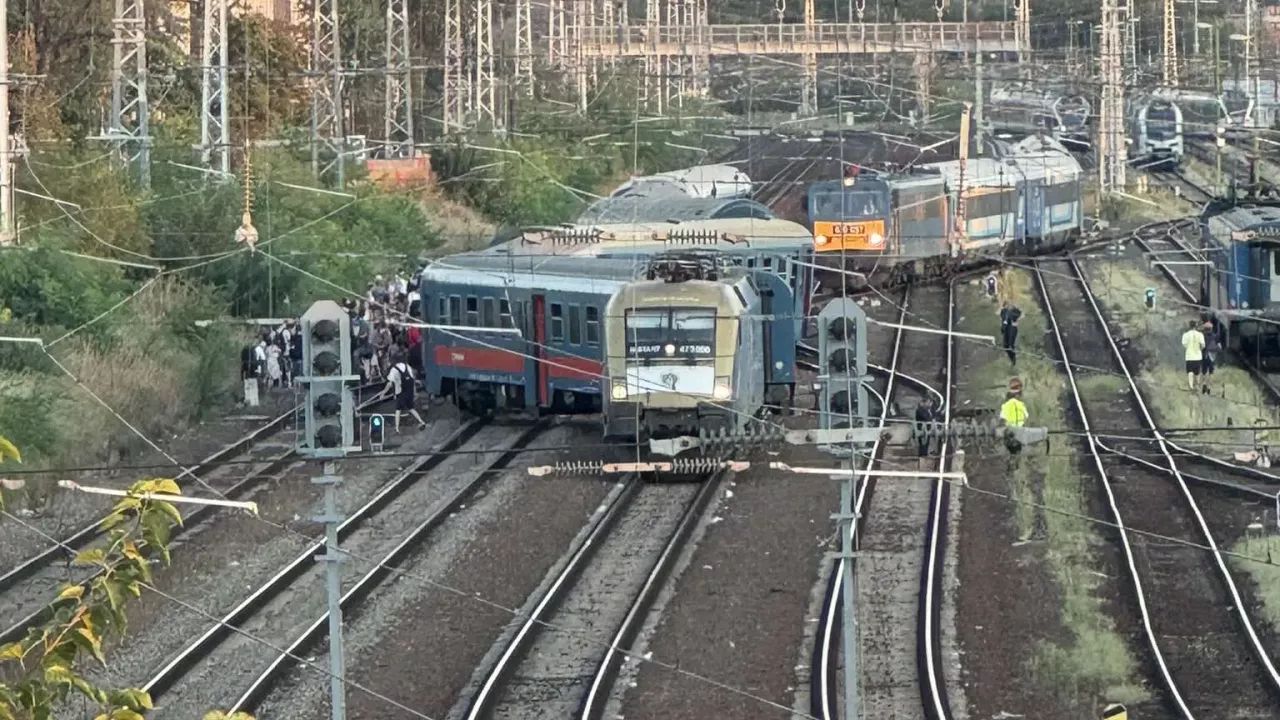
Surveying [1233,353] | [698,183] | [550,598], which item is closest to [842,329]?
[550,598]

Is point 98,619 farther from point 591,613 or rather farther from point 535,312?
point 535,312

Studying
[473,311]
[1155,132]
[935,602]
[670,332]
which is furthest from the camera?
[1155,132]

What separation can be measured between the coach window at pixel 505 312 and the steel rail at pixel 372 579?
4.37 ft

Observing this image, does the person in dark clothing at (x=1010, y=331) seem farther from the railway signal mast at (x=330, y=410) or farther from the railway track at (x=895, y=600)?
the railway signal mast at (x=330, y=410)

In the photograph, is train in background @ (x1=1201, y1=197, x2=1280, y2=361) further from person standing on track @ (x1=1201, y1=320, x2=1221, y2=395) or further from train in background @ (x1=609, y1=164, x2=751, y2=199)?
train in background @ (x1=609, y1=164, x2=751, y2=199)

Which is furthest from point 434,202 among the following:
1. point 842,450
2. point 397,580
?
point 842,450

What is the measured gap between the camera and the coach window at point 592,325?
27047 millimetres

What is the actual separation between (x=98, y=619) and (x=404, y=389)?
22.2 m

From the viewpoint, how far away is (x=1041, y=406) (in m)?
30.4

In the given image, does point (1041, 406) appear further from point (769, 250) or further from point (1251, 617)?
point (1251, 617)

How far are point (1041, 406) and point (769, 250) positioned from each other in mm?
4045

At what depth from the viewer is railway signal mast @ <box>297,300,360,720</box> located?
13.5 metres

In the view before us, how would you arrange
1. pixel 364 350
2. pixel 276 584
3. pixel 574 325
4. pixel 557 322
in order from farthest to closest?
pixel 364 350 → pixel 557 322 → pixel 574 325 → pixel 276 584

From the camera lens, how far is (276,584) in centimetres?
2036
